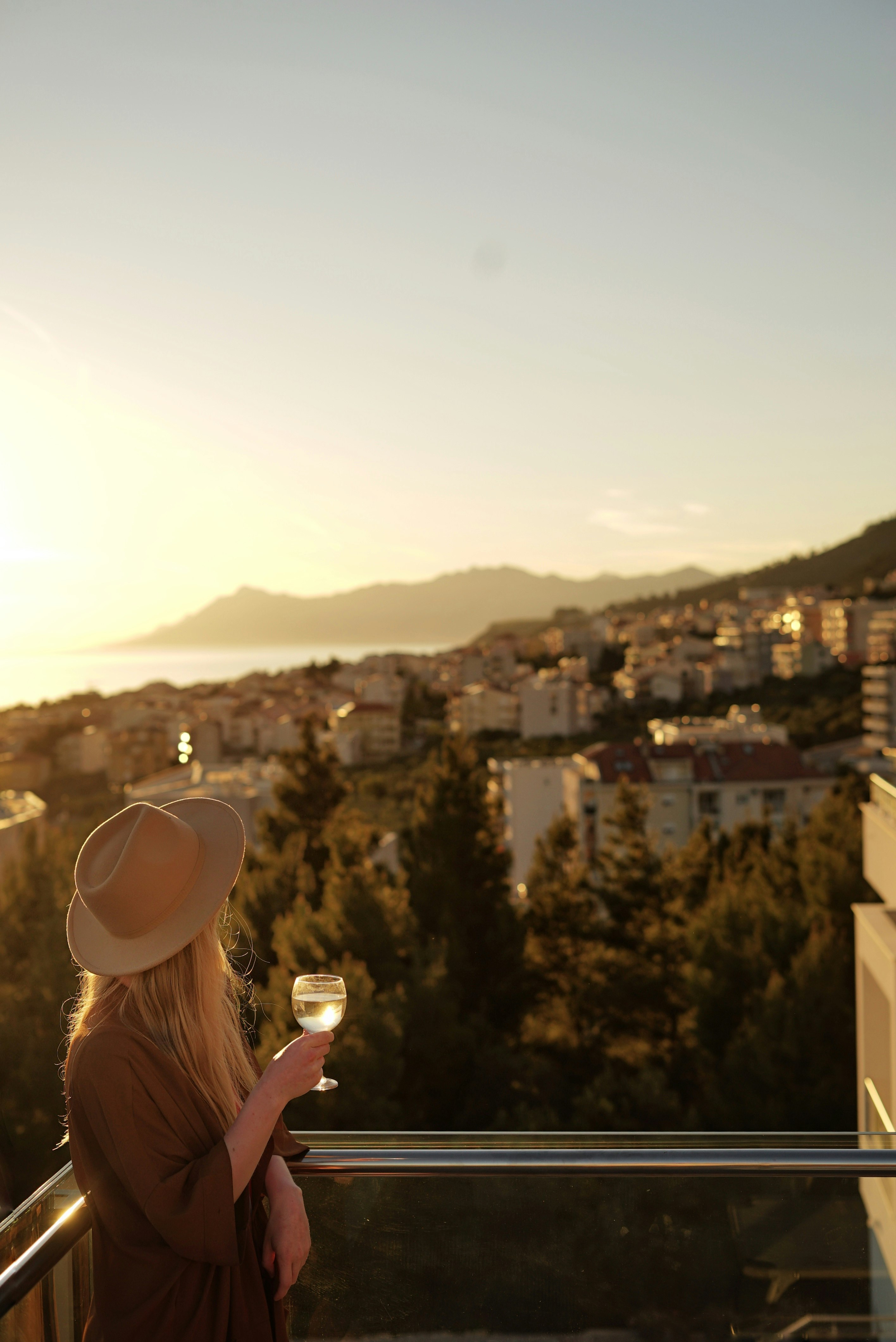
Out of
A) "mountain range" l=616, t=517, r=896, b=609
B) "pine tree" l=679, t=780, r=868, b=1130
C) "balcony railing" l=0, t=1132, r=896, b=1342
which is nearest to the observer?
"balcony railing" l=0, t=1132, r=896, b=1342

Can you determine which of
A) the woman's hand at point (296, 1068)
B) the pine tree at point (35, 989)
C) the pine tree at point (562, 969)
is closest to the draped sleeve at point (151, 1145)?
the woman's hand at point (296, 1068)

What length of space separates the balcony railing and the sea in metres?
13.0

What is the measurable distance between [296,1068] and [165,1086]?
0.65 ft

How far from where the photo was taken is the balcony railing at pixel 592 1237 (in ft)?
6.61

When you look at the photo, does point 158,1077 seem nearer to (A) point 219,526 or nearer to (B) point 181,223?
(B) point 181,223

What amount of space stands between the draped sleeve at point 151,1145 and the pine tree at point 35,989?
249 inches

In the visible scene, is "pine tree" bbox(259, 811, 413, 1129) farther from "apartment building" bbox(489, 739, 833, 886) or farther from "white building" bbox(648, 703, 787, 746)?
"white building" bbox(648, 703, 787, 746)

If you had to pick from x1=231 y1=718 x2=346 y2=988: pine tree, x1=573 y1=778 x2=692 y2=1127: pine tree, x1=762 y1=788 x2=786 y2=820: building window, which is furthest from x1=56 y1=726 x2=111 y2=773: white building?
x1=762 y1=788 x2=786 y2=820: building window

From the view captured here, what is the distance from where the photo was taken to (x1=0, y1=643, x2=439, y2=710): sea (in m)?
22.3

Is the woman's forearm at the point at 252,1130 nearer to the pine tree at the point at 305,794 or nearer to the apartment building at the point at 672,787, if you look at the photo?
the pine tree at the point at 305,794

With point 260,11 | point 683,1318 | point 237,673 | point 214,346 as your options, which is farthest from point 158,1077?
point 237,673

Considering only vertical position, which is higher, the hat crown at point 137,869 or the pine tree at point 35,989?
the hat crown at point 137,869

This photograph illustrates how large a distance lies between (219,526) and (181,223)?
29.4 m

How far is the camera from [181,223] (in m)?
11.1
